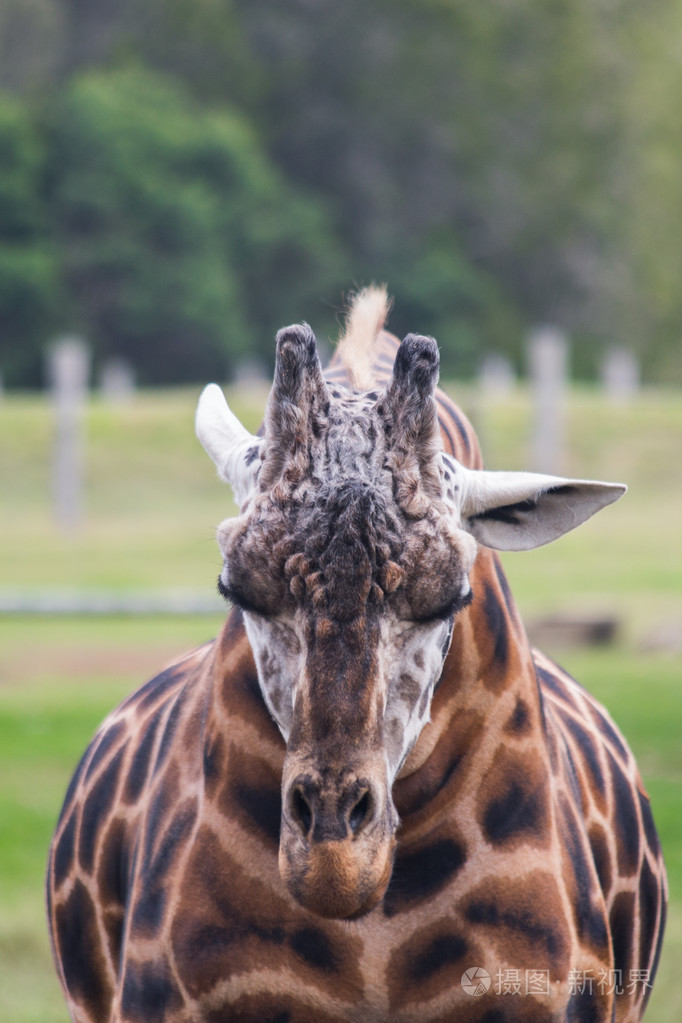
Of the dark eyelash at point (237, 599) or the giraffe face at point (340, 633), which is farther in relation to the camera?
the dark eyelash at point (237, 599)

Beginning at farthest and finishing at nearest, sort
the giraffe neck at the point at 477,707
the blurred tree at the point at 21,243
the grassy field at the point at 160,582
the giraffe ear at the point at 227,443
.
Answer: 1. the blurred tree at the point at 21,243
2. the grassy field at the point at 160,582
3. the giraffe neck at the point at 477,707
4. the giraffe ear at the point at 227,443

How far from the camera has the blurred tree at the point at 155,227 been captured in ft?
151

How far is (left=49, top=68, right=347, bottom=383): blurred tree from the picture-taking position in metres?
46.1

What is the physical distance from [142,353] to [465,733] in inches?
1789

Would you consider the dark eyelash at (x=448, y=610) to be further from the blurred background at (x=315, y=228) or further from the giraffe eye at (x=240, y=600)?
the blurred background at (x=315, y=228)

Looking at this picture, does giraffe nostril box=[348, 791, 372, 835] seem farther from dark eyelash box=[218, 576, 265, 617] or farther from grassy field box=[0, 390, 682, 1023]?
grassy field box=[0, 390, 682, 1023]

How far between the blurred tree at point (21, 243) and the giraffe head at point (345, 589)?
42863 mm

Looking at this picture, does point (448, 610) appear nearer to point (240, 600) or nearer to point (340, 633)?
point (340, 633)

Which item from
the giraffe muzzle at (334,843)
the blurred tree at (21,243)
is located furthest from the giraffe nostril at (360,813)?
the blurred tree at (21,243)

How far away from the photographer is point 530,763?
303 centimetres

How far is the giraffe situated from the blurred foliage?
42.8 m

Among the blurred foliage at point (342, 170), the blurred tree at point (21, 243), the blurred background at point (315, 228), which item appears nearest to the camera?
the blurred background at point (315, 228)

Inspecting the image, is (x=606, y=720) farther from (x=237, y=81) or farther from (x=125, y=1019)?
(x=237, y=81)

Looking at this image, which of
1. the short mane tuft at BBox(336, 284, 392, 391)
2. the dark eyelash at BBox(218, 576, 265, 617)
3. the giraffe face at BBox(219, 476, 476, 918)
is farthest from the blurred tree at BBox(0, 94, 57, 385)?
the giraffe face at BBox(219, 476, 476, 918)
